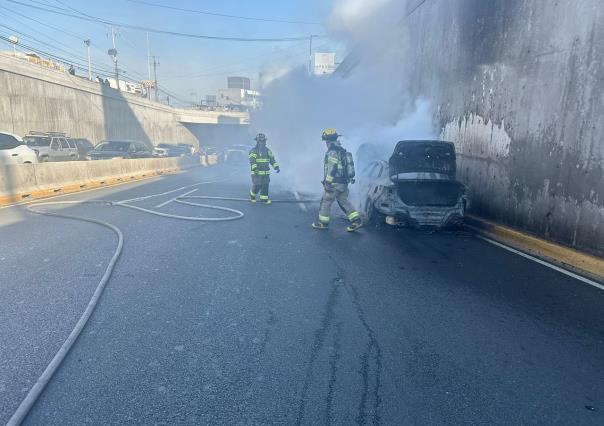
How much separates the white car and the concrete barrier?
2828 millimetres

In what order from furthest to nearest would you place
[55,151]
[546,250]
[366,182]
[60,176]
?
[55,151]
[60,176]
[366,182]
[546,250]

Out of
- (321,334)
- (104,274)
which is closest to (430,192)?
(321,334)

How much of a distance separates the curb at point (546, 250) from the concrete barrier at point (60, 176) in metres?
11.5

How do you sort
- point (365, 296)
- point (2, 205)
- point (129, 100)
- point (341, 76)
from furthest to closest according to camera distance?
1. point (129, 100)
2. point (341, 76)
3. point (2, 205)
4. point (365, 296)

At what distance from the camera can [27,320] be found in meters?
3.69

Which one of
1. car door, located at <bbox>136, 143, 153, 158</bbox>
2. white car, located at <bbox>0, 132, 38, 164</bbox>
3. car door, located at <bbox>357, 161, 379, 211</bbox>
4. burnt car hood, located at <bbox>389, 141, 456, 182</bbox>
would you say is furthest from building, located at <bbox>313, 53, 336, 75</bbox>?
burnt car hood, located at <bbox>389, 141, 456, 182</bbox>

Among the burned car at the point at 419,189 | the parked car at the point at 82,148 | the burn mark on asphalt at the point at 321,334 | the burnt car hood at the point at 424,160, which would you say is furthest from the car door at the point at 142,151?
the burn mark on asphalt at the point at 321,334

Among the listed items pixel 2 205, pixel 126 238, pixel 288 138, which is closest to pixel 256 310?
pixel 126 238

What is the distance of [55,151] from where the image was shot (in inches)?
728

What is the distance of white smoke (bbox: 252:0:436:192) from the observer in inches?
585

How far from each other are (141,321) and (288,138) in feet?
72.3

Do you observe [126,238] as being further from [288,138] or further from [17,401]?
[288,138]

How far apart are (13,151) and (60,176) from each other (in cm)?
377

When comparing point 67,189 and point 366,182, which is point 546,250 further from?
point 67,189
